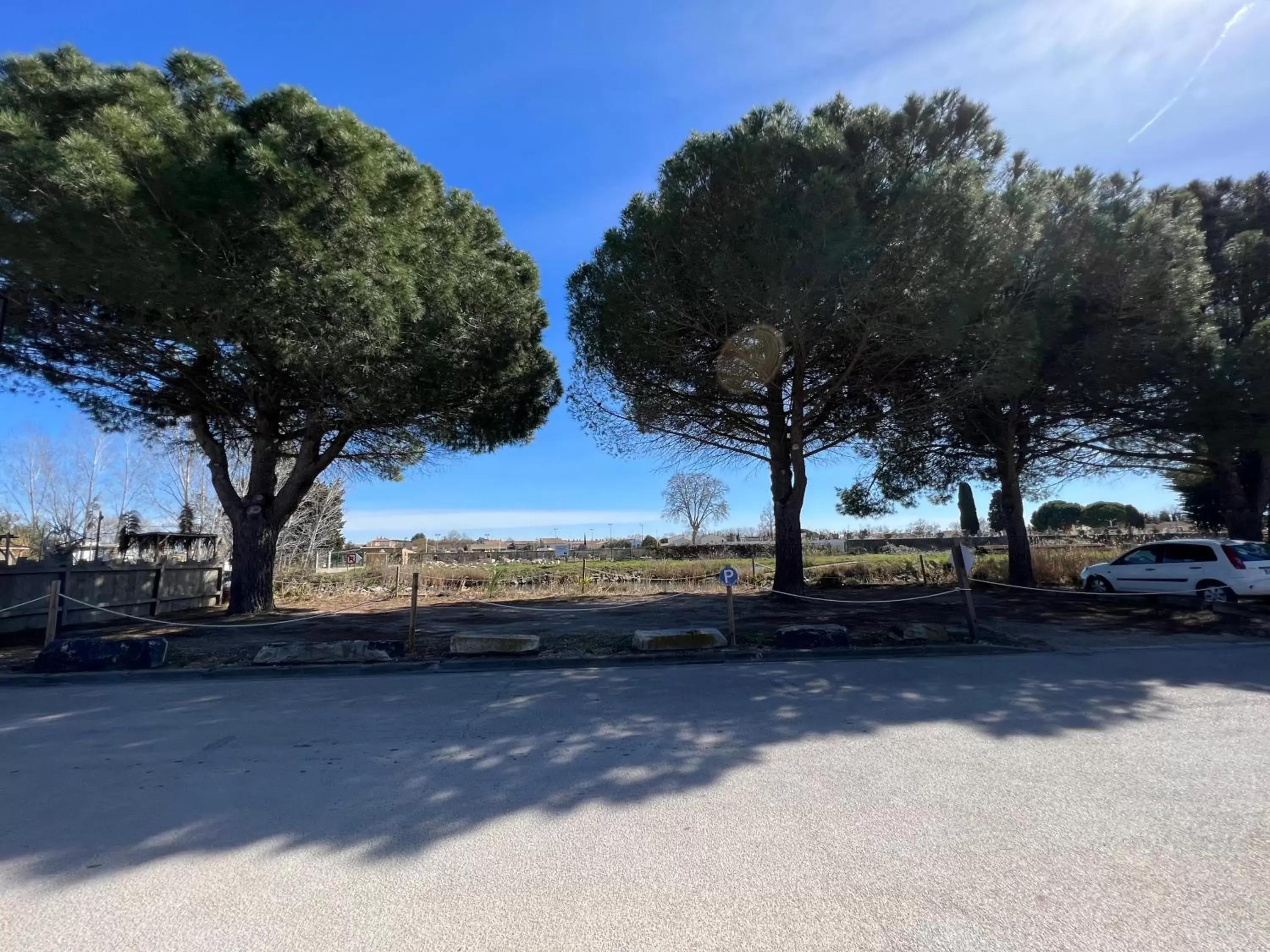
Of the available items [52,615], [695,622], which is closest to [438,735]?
[695,622]

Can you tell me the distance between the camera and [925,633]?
32.5 feet

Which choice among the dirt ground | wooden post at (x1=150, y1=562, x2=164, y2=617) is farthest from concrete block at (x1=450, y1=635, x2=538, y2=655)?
wooden post at (x1=150, y1=562, x2=164, y2=617)

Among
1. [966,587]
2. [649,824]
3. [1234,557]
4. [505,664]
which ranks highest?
[1234,557]

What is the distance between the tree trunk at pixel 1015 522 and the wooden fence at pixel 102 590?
63.6ft

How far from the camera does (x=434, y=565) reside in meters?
25.9

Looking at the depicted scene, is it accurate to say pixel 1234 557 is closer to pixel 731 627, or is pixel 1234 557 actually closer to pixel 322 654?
pixel 731 627

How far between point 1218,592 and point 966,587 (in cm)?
629

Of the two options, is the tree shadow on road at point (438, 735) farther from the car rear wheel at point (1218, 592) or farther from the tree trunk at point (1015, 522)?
the tree trunk at point (1015, 522)

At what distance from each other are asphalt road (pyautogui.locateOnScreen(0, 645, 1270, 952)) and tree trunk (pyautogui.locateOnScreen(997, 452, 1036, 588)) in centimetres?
1106

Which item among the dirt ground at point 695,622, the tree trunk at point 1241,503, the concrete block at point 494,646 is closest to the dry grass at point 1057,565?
the tree trunk at point 1241,503

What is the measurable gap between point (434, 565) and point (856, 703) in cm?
2160

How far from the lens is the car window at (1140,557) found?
14.3 m

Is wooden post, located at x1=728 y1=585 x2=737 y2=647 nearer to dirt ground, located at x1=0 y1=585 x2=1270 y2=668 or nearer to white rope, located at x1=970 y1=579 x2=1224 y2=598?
dirt ground, located at x1=0 y1=585 x2=1270 y2=668

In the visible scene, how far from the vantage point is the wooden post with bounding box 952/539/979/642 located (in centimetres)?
1004
